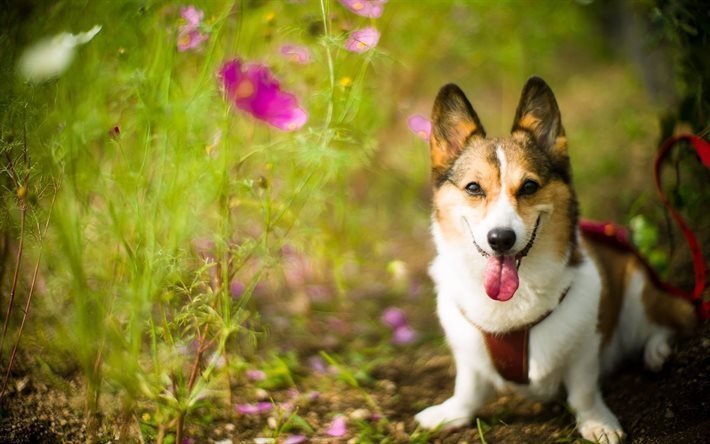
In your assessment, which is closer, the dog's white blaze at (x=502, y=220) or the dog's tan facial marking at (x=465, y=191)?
the dog's white blaze at (x=502, y=220)

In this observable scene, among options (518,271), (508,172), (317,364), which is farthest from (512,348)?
(317,364)

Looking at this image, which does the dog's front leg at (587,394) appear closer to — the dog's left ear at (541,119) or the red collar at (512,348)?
the red collar at (512,348)

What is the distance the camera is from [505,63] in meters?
5.25

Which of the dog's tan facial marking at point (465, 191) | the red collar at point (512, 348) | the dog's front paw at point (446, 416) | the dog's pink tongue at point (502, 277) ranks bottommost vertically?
the dog's front paw at point (446, 416)

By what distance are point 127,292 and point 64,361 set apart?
717 mm

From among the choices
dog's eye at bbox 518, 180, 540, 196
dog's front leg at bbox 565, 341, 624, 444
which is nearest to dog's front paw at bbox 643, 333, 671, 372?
dog's front leg at bbox 565, 341, 624, 444

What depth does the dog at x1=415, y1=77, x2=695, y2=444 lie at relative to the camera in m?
2.41

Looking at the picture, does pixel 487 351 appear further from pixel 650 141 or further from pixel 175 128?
pixel 650 141

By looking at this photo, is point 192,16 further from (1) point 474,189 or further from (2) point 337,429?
(2) point 337,429

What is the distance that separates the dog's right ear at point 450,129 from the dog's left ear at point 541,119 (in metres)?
0.19

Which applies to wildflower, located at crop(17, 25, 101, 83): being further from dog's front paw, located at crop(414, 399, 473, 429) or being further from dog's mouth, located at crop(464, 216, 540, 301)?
dog's front paw, located at crop(414, 399, 473, 429)

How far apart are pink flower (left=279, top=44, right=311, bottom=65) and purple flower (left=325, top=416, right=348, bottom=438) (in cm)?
173

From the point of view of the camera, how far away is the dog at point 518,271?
2.41 metres

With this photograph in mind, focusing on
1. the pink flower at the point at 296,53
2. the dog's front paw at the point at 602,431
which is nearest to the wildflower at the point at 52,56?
the pink flower at the point at 296,53
